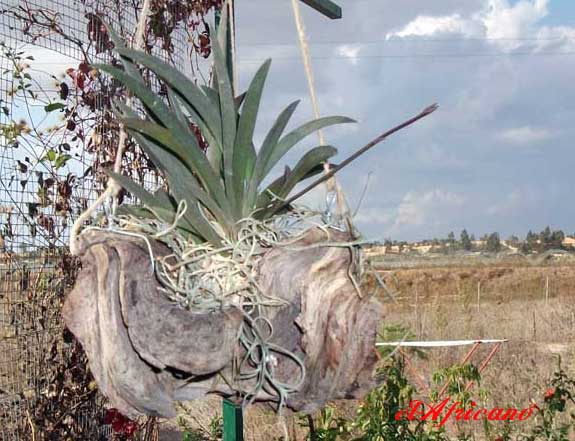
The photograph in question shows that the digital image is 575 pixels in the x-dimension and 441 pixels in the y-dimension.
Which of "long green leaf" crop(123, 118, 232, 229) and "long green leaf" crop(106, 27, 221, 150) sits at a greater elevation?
"long green leaf" crop(106, 27, 221, 150)

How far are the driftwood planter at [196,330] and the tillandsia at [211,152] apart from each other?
0.33 ft

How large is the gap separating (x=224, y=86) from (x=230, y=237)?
0.22 meters

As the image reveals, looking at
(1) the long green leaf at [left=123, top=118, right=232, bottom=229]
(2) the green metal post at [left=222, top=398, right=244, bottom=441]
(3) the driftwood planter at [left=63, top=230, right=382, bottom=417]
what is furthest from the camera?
(2) the green metal post at [left=222, top=398, right=244, bottom=441]

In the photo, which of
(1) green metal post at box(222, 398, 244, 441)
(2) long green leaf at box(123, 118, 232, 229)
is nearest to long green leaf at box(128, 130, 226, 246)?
(2) long green leaf at box(123, 118, 232, 229)

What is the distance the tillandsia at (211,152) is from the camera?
1.05 meters

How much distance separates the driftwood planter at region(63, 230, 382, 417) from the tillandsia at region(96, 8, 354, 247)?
0.33 feet

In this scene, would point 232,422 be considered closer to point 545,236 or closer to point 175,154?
point 175,154

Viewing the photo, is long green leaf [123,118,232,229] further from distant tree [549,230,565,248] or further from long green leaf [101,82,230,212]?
distant tree [549,230,565,248]

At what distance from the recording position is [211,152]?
1128 mm

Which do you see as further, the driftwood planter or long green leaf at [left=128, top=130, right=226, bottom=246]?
long green leaf at [left=128, top=130, right=226, bottom=246]

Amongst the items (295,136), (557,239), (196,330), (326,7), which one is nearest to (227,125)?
(295,136)

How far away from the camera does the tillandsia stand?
41.3 inches

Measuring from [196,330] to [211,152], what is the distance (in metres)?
0.32

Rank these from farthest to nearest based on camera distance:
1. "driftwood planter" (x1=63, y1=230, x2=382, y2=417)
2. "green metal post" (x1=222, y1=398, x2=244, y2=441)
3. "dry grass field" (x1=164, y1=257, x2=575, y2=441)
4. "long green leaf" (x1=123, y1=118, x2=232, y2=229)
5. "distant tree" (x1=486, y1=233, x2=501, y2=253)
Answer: "distant tree" (x1=486, y1=233, x2=501, y2=253) → "dry grass field" (x1=164, y1=257, x2=575, y2=441) → "green metal post" (x1=222, y1=398, x2=244, y2=441) → "long green leaf" (x1=123, y1=118, x2=232, y2=229) → "driftwood planter" (x1=63, y1=230, x2=382, y2=417)
